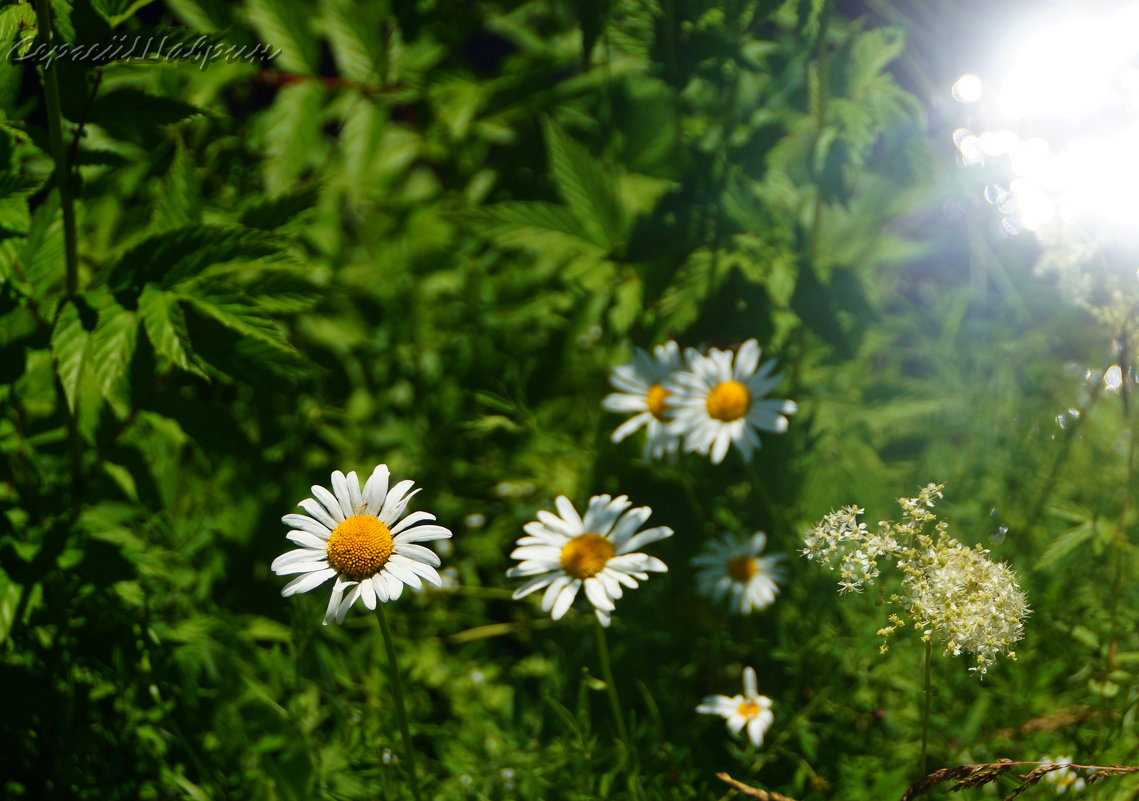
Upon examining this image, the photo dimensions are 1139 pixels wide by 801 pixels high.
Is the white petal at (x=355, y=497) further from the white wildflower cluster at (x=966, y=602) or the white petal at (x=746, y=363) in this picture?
the white petal at (x=746, y=363)

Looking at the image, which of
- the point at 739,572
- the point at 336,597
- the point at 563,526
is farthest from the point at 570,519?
the point at 739,572

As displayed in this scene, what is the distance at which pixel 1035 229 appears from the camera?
6.34 feet

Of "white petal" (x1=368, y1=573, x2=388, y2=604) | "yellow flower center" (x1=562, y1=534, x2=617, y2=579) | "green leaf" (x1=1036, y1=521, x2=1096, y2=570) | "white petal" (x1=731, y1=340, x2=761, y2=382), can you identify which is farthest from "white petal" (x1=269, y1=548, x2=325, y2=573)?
"green leaf" (x1=1036, y1=521, x2=1096, y2=570)

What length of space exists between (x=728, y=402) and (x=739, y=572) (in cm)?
40

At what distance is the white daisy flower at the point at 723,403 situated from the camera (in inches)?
69.7

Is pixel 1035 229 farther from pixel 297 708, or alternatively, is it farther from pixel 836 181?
pixel 297 708

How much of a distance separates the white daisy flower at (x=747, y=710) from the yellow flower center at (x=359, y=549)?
76 centimetres

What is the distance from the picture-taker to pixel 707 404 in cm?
181

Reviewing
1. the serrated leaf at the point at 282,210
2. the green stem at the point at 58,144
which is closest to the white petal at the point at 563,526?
the serrated leaf at the point at 282,210

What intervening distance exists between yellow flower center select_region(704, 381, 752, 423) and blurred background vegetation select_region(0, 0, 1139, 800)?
0.23 m

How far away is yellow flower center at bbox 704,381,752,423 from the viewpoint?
1791 mm

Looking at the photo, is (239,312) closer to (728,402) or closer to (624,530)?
(624,530)

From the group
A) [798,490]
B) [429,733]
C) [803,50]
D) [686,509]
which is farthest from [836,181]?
[429,733]

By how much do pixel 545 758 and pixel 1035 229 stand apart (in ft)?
5.32
